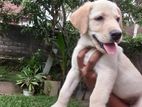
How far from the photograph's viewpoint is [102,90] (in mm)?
3475

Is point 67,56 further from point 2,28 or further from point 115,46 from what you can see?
point 115,46

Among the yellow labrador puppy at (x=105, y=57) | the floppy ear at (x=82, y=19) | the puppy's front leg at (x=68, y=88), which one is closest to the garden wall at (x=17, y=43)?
the puppy's front leg at (x=68, y=88)

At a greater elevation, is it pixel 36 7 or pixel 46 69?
pixel 36 7

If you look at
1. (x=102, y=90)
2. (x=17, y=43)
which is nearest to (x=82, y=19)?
(x=102, y=90)

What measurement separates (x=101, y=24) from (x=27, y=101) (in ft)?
9.89

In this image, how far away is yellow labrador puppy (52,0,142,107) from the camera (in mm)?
3453

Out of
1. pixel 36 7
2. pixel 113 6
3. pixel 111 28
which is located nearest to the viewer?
pixel 111 28

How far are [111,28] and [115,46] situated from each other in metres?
0.21

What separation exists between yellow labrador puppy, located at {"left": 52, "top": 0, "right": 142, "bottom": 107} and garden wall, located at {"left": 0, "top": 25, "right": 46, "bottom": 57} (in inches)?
197

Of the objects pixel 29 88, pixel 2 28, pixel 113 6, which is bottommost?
pixel 29 88

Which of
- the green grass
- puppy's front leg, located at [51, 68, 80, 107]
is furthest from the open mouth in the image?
the green grass

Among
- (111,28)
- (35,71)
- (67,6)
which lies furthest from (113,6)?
(35,71)

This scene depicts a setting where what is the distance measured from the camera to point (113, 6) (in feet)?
11.7

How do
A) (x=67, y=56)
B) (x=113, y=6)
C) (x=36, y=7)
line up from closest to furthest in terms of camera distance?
1. (x=113, y=6)
2. (x=36, y=7)
3. (x=67, y=56)
